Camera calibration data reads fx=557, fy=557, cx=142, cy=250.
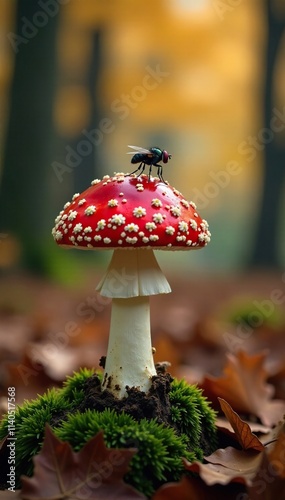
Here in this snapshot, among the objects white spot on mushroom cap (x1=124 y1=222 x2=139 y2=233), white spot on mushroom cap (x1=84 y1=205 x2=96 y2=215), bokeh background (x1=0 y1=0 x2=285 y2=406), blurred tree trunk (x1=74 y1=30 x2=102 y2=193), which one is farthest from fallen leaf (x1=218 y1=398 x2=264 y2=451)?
blurred tree trunk (x1=74 y1=30 x2=102 y2=193)

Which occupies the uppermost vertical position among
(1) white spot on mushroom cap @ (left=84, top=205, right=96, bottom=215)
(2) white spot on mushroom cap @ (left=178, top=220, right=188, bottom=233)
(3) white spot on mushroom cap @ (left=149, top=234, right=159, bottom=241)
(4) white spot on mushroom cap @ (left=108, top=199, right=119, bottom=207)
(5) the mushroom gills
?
(4) white spot on mushroom cap @ (left=108, top=199, right=119, bottom=207)

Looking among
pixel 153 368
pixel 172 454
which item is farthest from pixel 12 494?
pixel 153 368

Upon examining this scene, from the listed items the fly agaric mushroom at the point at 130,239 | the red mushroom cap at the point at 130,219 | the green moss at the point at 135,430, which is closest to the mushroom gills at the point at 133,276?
the fly agaric mushroom at the point at 130,239

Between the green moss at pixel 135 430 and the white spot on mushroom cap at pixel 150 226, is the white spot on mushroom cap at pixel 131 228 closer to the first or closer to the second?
the white spot on mushroom cap at pixel 150 226

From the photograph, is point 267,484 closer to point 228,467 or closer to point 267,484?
point 267,484

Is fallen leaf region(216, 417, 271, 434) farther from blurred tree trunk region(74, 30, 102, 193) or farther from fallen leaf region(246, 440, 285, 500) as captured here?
blurred tree trunk region(74, 30, 102, 193)

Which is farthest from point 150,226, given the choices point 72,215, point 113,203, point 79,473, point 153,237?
point 79,473
